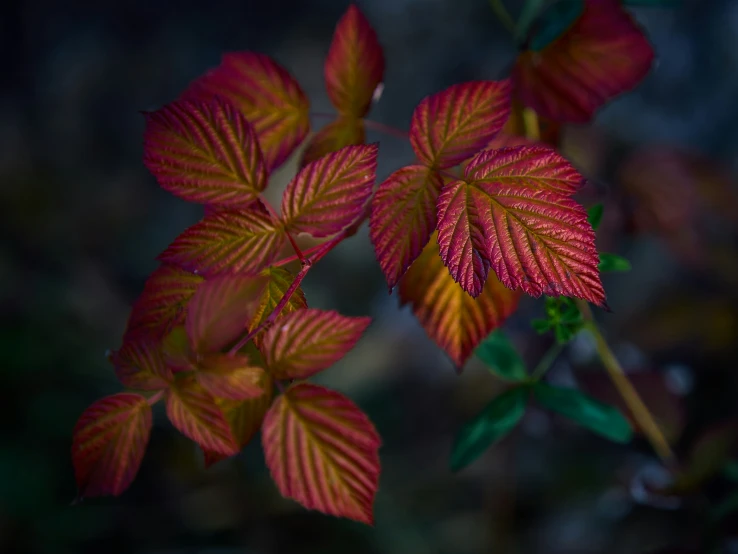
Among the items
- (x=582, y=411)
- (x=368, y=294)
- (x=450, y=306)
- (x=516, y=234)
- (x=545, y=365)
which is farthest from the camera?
(x=368, y=294)

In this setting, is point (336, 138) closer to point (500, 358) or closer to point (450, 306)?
point (450, 306)

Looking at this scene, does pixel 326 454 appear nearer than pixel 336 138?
Yes

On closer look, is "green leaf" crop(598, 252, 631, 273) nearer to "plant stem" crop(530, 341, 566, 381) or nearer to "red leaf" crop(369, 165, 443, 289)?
"plant stem" crop(530, 341, 566, 381)

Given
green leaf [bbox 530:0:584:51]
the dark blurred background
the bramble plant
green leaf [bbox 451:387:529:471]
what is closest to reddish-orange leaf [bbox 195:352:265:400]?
the bramble plant

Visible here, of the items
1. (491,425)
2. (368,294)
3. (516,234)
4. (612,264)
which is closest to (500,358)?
(491,425)

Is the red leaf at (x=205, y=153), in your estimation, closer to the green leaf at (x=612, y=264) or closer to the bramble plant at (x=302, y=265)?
the bramble plant at (x=302, y=265)

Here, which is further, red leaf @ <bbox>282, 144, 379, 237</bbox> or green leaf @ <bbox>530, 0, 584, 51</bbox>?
green leaf @ <bbox>530, 0, 584, 51</bbox>

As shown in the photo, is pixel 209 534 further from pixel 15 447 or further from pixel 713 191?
pixel 713 191
